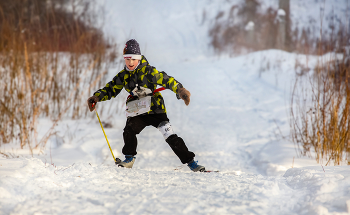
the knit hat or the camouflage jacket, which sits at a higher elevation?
the knit hat

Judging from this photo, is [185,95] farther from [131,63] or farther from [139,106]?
[131,63]

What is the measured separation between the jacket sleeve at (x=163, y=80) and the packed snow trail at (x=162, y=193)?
685 millimetres

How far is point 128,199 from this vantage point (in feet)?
4.58

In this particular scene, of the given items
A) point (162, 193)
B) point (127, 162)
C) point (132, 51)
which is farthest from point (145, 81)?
point (162, 193)

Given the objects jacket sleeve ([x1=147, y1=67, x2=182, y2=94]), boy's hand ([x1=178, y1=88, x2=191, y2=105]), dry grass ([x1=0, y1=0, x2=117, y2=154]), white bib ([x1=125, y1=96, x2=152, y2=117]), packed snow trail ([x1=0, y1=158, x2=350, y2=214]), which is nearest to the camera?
packed snow trail ([x1=0, y1=158, x2=350, y2=214])

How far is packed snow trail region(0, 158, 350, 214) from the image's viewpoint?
1275 millimetres

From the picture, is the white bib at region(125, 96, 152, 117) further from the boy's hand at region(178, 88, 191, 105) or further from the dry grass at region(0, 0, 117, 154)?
the dry grass at region(0, 0, 117, 154)

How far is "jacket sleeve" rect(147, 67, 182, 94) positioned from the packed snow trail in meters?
0.69

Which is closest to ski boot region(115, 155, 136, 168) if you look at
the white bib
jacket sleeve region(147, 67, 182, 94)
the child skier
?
the child skier

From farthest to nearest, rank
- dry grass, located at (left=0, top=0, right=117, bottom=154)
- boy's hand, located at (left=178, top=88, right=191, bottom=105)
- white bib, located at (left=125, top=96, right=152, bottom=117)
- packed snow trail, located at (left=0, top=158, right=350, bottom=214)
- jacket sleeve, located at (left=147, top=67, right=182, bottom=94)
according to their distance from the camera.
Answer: dry grass, located at (left=0, top=0, right=117, bottom=154)
white bib, located at (left=125, top=96, right=152, bottom=117)
jacket sleeve, located at (left=147, top=67, right=182, bottom=94)
boy's hand, located at (left=178, top=88, right=191, bottom=105)
packed snow trail, located at (left=0, top=158, right=350, bottom=214)

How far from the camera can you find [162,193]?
149cm

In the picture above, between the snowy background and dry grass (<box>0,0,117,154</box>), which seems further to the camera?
dry grass (<box>0,0,117,154</box>)

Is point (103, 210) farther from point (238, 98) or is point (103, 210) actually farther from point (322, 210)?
point (238, 98)

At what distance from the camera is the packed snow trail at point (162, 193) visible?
128 cm
